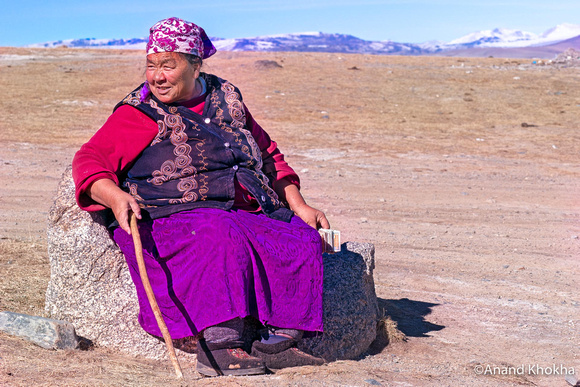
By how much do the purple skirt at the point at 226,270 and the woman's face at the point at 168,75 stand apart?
63cm

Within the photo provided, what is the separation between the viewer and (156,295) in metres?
3.23

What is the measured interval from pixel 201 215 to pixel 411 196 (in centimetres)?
619

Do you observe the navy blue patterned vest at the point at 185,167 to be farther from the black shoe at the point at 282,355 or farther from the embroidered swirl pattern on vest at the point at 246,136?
the black shoe at the point at 282,355

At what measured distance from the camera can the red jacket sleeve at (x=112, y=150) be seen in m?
3.18

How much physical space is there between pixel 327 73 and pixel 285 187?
17.6 m

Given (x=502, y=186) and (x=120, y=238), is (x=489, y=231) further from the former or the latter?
(x=120, y=238)

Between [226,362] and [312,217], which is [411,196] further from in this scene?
[226,362]

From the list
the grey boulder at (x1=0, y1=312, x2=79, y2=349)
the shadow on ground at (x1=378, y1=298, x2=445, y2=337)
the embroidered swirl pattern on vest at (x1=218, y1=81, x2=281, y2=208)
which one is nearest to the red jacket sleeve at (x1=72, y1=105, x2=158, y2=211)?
the embroidered swirl pattern on vest at (x1=218, y1=81, x2=281, y2=208)

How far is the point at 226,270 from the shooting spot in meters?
3.06

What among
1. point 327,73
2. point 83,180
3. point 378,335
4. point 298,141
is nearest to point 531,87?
point 327,73

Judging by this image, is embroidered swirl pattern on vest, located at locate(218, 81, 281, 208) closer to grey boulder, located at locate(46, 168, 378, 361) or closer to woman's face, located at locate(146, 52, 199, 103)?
woman's face, located at locate(146, 52, 199, 103)

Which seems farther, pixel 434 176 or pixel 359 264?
pixel 434 176

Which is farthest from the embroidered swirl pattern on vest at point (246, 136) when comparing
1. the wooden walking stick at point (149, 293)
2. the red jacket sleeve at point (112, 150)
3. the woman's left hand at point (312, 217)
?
the wooden walking stick at point (149, 293)

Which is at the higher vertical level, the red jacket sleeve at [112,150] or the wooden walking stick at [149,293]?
the red jacket sleeve at [112,150]
